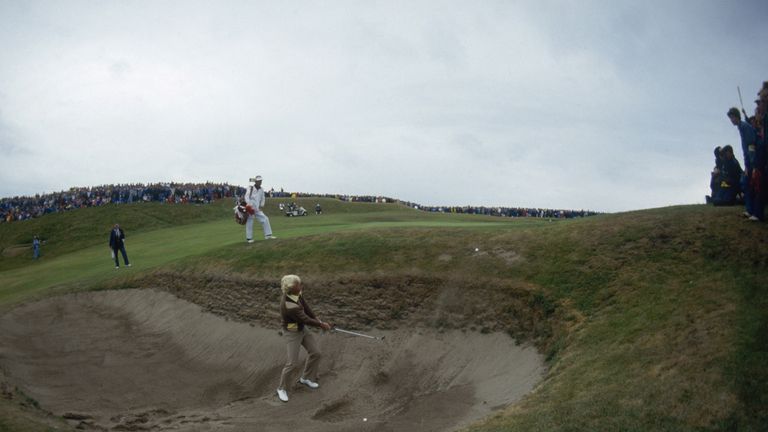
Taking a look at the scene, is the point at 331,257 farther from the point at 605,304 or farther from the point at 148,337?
the point at 605,304

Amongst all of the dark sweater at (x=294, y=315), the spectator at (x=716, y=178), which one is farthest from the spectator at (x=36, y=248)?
the spectator at (x=716, y=178)

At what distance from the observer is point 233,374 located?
661 inches

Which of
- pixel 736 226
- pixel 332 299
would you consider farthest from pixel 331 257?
pixel 736 226

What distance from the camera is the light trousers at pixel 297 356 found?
1409 cm

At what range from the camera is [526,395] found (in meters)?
11.5

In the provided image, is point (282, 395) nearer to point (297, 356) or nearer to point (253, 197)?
point (297, 356)

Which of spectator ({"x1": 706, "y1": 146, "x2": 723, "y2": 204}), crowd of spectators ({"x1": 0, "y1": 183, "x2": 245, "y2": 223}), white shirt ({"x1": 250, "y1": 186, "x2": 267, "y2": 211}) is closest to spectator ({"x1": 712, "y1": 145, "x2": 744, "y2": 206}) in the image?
spectator ({"x1": 706, "y1": 146, "x2": 723, "y2": 204})

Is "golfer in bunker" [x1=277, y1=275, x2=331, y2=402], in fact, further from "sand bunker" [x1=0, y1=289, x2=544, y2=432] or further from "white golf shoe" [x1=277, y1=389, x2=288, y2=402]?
"sand bunker" [x1=0, y1=289, x2=544, y2=432]

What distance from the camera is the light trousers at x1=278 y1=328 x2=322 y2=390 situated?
14.1 meters

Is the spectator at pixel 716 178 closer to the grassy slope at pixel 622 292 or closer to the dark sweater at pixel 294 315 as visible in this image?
the grassy slope at pixel 622 292

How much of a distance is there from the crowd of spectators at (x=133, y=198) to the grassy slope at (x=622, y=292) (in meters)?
42.6

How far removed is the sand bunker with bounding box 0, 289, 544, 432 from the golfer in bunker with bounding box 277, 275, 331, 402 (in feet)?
1.21

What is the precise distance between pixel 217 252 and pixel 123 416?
1147cm

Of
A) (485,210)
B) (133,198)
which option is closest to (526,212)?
(485,210)
